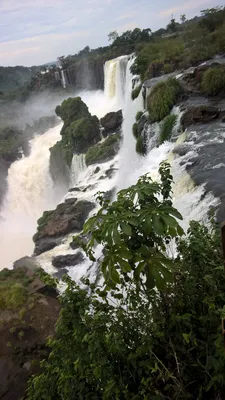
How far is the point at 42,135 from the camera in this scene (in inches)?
1051

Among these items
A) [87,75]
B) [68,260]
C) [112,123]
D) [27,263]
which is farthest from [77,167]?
[87,75]

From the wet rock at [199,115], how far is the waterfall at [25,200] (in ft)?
27.9

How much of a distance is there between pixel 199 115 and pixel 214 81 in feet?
8.22

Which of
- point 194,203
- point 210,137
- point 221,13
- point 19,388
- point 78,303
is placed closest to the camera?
Result: point 78,303

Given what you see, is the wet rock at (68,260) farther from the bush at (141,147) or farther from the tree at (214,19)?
the tree at (214,19)

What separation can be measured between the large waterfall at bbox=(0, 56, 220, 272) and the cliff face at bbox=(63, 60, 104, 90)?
361 centimetres

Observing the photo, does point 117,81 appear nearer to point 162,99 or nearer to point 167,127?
point 162,99

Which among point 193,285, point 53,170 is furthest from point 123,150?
point 193,285

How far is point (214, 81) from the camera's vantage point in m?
11.1

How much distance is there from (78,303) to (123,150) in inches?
513

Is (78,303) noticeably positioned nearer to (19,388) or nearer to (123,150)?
(19,388)

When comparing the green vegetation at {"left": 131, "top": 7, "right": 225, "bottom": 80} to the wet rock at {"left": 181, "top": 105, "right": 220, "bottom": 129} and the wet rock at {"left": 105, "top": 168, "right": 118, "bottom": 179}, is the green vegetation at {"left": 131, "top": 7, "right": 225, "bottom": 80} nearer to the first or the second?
the wet rock at {"left": 105, "top": 168, "right": 118, "bottom": 179}

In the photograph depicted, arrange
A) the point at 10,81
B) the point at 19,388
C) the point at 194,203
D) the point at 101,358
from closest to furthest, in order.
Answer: the point at 101,358 → the point at 19,388 → the point at 194,203 → the point at 10,81

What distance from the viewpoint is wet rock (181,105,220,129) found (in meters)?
9.48
